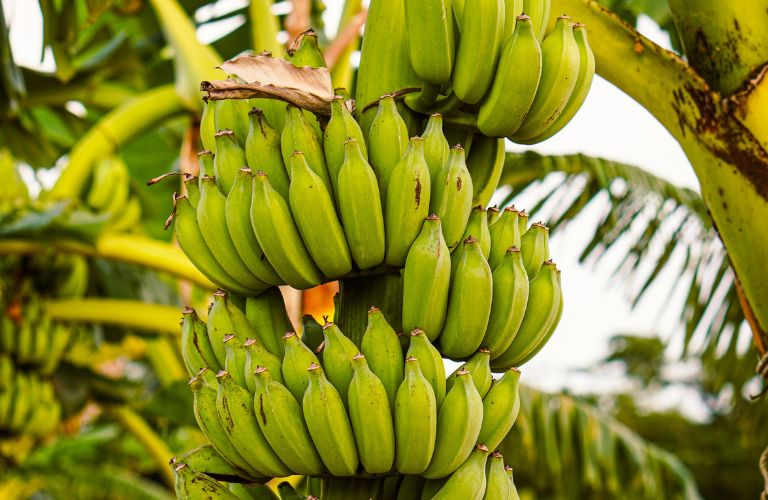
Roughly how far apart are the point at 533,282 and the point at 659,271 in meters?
1.39

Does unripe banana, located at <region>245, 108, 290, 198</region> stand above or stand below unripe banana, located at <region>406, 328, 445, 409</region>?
above

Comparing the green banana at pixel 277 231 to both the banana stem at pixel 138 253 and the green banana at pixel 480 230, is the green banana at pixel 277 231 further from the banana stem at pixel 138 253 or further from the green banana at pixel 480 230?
the banana stem at pixel 138 253

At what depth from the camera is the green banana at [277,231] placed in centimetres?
99

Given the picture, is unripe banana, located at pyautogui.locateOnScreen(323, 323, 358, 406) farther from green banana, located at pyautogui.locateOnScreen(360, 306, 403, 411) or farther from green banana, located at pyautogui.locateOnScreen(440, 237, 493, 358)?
green banana, located at pyautogui.locateOnScreen(440, 237, 493, 358)

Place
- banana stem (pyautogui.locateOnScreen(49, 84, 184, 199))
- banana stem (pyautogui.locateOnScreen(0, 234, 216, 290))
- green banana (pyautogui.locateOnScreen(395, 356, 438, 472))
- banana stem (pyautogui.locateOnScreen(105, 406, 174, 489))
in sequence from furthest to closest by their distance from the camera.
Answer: banana stem (pyautogui.locateOnScreen(105, 406, 174, 489))
banana stem (pyautogui.locateOnScreen(49, 84, 184, 199))
banana stem (pyautogui.locateOnScreen(0, 234, 216, 290))
green banana (pyautogui.locateOnScreen(395, 356, 438, 472))

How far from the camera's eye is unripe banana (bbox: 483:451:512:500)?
1019 millimetres

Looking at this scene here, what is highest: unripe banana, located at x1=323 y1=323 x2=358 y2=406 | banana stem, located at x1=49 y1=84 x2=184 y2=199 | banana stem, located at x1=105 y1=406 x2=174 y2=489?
unripe banana, located at x1=323 y1=323 x2=358 y2=406

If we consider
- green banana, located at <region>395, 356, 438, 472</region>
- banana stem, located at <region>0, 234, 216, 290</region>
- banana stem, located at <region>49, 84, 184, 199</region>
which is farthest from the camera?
banana stem, located at <region>49, 84, 184, 199</region>

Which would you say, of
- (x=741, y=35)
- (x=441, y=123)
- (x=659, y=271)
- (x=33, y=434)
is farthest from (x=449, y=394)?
(x=33, y=434)

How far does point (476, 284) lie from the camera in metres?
0.98

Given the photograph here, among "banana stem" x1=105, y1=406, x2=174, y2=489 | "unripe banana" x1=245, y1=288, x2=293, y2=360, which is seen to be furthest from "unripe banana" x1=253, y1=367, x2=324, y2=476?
"banana stem" x1=105, y1=406, x2=174, y2=489

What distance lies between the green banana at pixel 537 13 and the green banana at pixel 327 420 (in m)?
0.51

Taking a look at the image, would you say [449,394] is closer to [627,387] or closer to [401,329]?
[401,329]

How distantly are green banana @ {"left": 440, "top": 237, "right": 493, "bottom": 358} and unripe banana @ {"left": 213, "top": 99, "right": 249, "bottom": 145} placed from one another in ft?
1.11
